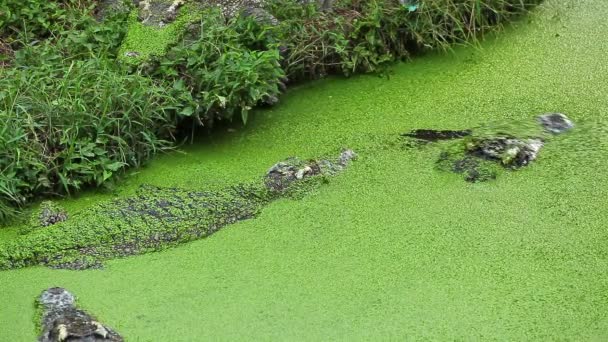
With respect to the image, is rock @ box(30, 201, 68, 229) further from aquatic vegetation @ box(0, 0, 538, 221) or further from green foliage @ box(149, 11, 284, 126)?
green foliage @ box(149, 11, 284, 126)

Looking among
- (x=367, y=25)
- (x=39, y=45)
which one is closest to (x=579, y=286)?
(x=367, y=25)

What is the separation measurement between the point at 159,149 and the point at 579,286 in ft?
4.79

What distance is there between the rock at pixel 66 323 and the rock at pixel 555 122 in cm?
164

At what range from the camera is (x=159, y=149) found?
9.96ft

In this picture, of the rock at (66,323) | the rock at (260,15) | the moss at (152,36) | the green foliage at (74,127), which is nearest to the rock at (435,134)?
the rock at (260,15)

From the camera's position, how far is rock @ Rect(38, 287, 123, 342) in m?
2.23

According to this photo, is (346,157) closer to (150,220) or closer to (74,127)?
(150,220)

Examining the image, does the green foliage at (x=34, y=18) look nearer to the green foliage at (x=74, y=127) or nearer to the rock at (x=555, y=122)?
the green foliage at (x=74, y=127)

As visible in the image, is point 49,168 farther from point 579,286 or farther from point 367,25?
point 579,286

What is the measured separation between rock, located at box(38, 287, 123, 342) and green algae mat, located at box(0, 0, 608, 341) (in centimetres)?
4

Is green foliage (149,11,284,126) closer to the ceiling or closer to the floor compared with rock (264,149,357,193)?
closer to the ceiling

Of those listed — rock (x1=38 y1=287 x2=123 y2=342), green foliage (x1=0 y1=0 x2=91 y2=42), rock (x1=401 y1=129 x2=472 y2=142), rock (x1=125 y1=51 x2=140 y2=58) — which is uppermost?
green foliage (x1=0 y1=0 x2=91 y2=42)

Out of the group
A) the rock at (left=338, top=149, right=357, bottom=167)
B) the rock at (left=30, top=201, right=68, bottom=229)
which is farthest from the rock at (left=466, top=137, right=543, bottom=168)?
the rock at (left=30, top=201, right=68, bottom=229)

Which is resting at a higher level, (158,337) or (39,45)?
(39,45)
